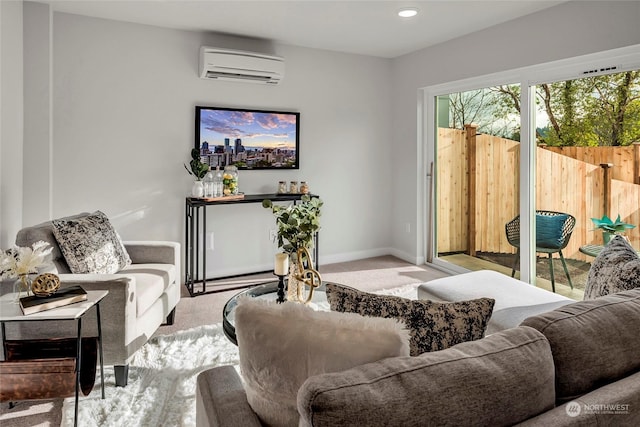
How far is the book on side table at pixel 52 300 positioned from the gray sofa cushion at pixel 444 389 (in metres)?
1.58

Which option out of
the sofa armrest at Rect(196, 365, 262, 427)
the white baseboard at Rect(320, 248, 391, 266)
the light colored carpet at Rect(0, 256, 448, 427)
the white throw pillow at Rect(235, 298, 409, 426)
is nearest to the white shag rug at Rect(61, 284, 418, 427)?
the light colored carpet at Rect(0, 256, 448, 427)

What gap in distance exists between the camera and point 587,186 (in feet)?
11.3

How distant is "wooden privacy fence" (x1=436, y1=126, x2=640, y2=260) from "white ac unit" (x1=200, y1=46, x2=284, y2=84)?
2.01 meters

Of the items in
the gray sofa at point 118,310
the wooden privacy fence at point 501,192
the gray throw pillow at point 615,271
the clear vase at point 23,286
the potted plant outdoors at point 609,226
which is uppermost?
the wooden privacy fence at point 501,192

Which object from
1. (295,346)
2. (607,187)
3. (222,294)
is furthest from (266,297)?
(607,187)

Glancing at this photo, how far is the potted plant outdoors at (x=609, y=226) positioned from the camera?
3.25m

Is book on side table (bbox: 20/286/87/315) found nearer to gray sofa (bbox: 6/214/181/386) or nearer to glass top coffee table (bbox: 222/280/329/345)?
gray sofa (bbox: 6/214/181/386)

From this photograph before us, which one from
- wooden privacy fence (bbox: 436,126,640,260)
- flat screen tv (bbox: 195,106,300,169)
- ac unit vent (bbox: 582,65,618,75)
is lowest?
wooden privacy fence (bbox: 436,126,640,260)

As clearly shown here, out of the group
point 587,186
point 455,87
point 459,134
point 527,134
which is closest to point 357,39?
point 455,87

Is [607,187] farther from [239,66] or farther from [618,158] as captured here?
[239,66]

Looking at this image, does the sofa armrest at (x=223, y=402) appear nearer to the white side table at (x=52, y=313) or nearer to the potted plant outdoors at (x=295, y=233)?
the white side table at (x=52, y=313)

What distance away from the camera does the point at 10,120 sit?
313 centimetres

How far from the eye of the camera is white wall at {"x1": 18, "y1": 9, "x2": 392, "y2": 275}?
3742mm

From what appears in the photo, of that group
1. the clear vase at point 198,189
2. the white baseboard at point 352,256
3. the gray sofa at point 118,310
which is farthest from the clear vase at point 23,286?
the white baseboard at point 352,256
